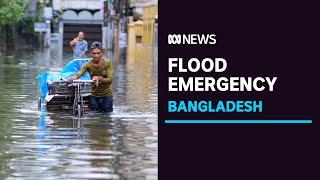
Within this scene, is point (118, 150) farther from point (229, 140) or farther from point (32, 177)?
point (229, 140)

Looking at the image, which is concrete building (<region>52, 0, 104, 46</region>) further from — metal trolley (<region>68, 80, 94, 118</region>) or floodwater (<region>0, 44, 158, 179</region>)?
metal trolley (<region>68, 80, 94, 118</region>)

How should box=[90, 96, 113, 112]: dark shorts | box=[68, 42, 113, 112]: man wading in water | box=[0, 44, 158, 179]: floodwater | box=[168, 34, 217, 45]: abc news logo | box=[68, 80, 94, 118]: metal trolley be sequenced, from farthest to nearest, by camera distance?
box=[90, 96, 113, 112]: dark shorts < box=[68, 42, 113, 112]: man wading in water < box=[68, 80, 94, 118]: metal trolley < box=[0, 44, 158, 179]: floodwater < box=[168, 34, 217, 45]: abc news logo

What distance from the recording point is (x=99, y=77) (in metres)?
15.8

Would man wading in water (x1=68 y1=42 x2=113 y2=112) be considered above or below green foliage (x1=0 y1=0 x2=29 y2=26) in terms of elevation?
below

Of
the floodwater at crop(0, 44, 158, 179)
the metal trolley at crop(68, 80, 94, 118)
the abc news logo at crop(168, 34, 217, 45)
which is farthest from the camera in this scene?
the metal trolley at crop(68, 80, 94, 118)

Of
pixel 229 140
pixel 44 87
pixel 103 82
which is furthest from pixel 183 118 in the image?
pixel 44 87

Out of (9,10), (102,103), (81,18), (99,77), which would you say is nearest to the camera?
(99,77)

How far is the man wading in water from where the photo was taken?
1586 cm

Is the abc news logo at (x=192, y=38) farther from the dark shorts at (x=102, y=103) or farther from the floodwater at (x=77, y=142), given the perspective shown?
the dark shorts at (x=102, y=103)

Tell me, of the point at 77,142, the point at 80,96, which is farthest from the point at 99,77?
the point at 77,142

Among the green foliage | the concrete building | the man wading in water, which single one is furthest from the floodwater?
the concrete building

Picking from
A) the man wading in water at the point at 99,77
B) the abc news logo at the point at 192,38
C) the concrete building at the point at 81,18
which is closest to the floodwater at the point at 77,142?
the man wading in water at the point at 99,77

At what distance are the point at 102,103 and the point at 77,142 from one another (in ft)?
14.0

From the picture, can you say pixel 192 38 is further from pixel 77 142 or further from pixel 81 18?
pixel 81 18
